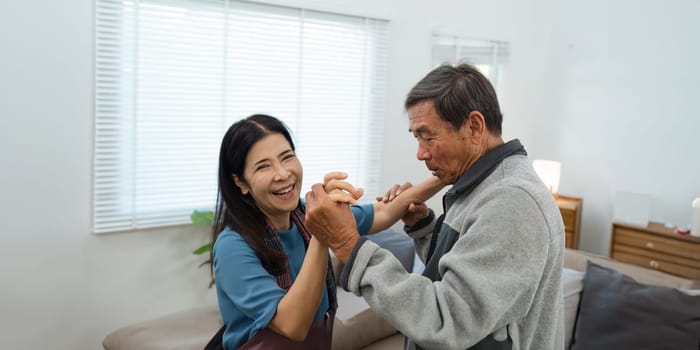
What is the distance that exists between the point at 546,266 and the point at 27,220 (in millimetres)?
2474

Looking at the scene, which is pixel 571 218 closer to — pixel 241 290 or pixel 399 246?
pixel 399 246

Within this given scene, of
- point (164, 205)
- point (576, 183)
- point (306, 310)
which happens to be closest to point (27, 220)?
point (164, 205)

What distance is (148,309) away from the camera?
10.1 ft

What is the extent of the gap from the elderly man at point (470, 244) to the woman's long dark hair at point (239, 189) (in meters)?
0.31

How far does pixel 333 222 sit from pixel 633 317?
5.94 ft

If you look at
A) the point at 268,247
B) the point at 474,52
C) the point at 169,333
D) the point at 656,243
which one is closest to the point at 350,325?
the point at 169,333

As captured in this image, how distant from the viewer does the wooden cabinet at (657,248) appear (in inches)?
141

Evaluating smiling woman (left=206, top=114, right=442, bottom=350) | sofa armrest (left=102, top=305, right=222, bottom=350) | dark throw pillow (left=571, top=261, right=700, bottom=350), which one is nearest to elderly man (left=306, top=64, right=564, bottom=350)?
smiling woman (left=206, top=114, right=442, bottom=350)

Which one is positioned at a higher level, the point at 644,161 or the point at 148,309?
the point at 644,161

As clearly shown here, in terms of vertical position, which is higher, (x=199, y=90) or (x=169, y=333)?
(x=199, y=90)

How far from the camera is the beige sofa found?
2615 mm

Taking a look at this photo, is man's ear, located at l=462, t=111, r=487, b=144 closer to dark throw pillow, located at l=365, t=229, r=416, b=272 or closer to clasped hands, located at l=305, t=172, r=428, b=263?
clasped hands, located at l=305, t=172, r=428, b=263

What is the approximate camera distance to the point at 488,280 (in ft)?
3.33

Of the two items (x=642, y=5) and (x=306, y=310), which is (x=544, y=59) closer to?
(x=642, y=5)
